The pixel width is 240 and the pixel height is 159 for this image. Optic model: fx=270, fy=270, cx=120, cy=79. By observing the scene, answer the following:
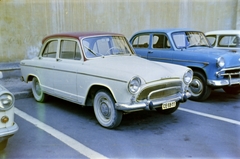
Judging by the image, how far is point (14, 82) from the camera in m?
7.70

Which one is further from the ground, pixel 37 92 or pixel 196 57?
pixel 196 57

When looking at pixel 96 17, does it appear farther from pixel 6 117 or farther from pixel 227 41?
pixel 6 117

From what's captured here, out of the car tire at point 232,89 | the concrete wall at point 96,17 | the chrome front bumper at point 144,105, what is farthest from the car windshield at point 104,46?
the concrete wall at point 96,17

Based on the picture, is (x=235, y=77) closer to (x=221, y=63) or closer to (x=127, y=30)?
(x=221, y=63)

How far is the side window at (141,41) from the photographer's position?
302 inches

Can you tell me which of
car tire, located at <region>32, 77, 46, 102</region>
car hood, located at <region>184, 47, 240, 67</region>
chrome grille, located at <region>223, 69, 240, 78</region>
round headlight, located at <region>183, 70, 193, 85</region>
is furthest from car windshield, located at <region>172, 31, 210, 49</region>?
car tire, located at <region>32, 77, 46, 102</region>

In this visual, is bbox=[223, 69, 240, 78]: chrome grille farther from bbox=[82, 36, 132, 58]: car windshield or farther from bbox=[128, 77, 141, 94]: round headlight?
bbox=[128, 77, 141, 94]: round headlight

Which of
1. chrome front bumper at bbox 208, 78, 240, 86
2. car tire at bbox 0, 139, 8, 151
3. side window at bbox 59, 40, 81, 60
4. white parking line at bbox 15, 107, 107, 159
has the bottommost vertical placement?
white parking line at bbox 15, 107, 107, 159

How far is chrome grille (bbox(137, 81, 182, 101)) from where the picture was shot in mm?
4387

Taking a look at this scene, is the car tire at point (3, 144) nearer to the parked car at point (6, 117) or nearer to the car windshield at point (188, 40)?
the parked car at point (6, 117)

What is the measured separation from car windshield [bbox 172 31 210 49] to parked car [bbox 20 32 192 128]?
71.7 inches

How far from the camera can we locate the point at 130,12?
11.7m

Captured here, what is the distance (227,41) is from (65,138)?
6.35m

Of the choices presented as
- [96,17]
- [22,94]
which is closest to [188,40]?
[22,94]
